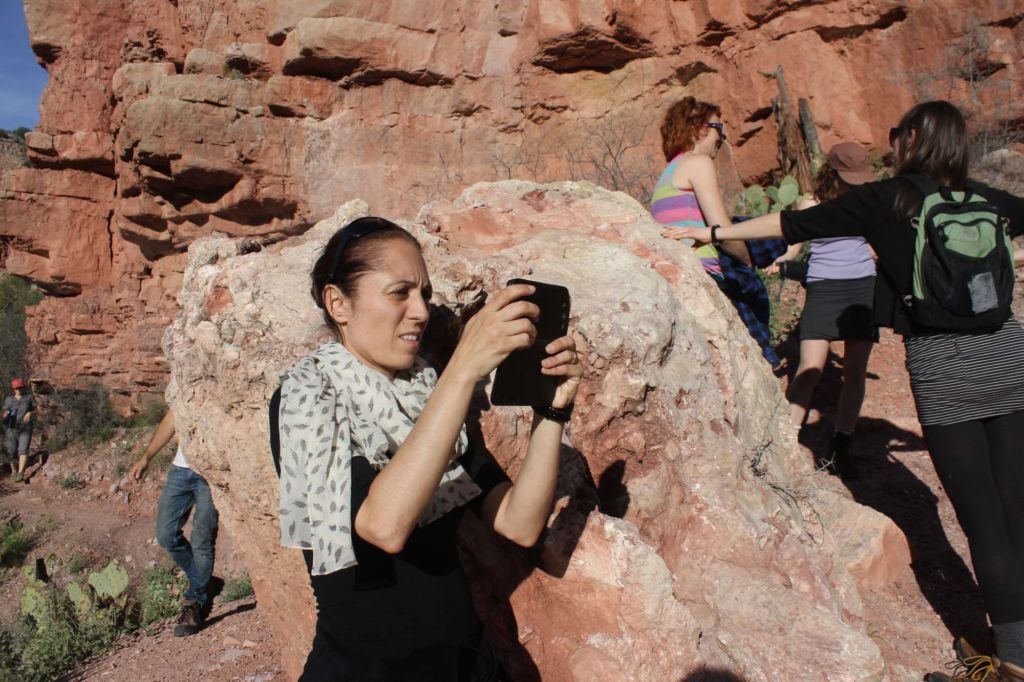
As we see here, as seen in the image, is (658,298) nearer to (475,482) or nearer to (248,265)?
(475,482)

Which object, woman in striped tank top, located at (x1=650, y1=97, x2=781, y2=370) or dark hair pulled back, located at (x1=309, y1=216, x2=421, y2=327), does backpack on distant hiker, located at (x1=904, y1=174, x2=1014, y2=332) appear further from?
dark hair pulled back, located at (x1=309, y1=216, x2=421, y2=327)

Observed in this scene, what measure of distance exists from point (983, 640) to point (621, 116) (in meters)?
10.3

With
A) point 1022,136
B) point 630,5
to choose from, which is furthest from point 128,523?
point 1022,136

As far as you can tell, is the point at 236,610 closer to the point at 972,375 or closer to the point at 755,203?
the point at 972,375

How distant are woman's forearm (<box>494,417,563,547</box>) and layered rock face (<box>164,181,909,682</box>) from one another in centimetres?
37

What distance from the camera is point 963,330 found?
2.16 meters

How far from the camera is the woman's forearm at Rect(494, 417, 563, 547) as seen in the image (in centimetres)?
132

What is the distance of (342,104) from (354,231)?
11.0 meters

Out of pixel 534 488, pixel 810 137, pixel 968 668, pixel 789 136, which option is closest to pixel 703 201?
pixel 968 668

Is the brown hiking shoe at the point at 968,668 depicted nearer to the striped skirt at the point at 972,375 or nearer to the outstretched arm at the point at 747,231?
the striped skirt at the point at 972,375

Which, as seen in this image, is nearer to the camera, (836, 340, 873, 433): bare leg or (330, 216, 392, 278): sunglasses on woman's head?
(330, 216, 392, 278): sunglasses on woman's head

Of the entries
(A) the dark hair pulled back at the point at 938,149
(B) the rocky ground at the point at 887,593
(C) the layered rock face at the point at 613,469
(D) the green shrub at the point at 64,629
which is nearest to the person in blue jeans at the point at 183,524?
(B) the rocky ground at the point at 887,593

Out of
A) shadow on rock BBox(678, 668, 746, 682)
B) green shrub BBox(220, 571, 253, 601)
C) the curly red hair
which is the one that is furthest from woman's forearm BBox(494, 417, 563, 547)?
green shrub BBox(220, 571, 253, 601)

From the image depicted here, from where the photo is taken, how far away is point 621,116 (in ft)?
37.6
